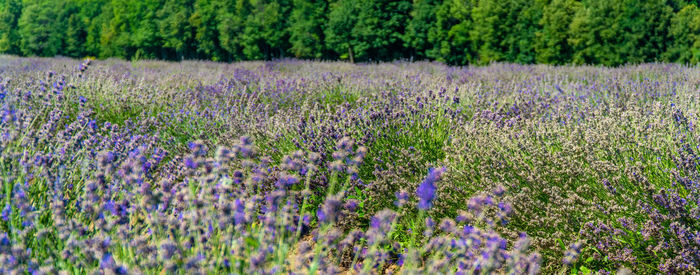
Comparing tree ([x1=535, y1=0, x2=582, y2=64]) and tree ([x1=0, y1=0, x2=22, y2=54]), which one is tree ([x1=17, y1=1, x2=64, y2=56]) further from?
tree ([x1=535, y1=0, x2=582, y2=64])

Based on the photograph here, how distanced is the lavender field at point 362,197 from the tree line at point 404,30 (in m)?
8.61

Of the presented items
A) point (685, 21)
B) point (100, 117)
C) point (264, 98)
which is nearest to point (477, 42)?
point (685, 21)

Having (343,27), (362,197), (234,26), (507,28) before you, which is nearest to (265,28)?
(234,26)

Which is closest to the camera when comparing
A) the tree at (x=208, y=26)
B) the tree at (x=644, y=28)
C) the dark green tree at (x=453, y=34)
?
the tree at (x=644, y=28)

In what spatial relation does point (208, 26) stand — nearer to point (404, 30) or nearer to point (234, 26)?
point (234, 26)

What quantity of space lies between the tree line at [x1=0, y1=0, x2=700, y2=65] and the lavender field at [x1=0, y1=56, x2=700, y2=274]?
28.2 ft

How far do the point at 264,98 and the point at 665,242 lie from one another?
15.3 ft

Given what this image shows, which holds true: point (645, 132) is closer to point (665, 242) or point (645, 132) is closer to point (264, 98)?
point (665, 242)

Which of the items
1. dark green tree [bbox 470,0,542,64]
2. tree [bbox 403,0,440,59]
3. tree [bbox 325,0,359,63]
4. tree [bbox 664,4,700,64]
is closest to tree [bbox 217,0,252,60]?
tree [bbox 325,0,359,63]

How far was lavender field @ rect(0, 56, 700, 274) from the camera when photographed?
1609 millimetres

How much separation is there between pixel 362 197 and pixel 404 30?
625 inches

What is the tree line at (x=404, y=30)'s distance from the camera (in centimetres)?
1209

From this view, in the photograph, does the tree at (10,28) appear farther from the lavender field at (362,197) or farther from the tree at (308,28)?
the lavender field at (362,197)

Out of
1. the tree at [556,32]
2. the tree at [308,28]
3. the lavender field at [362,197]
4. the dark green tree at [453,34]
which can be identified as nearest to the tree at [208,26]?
the tree at [308,28]
